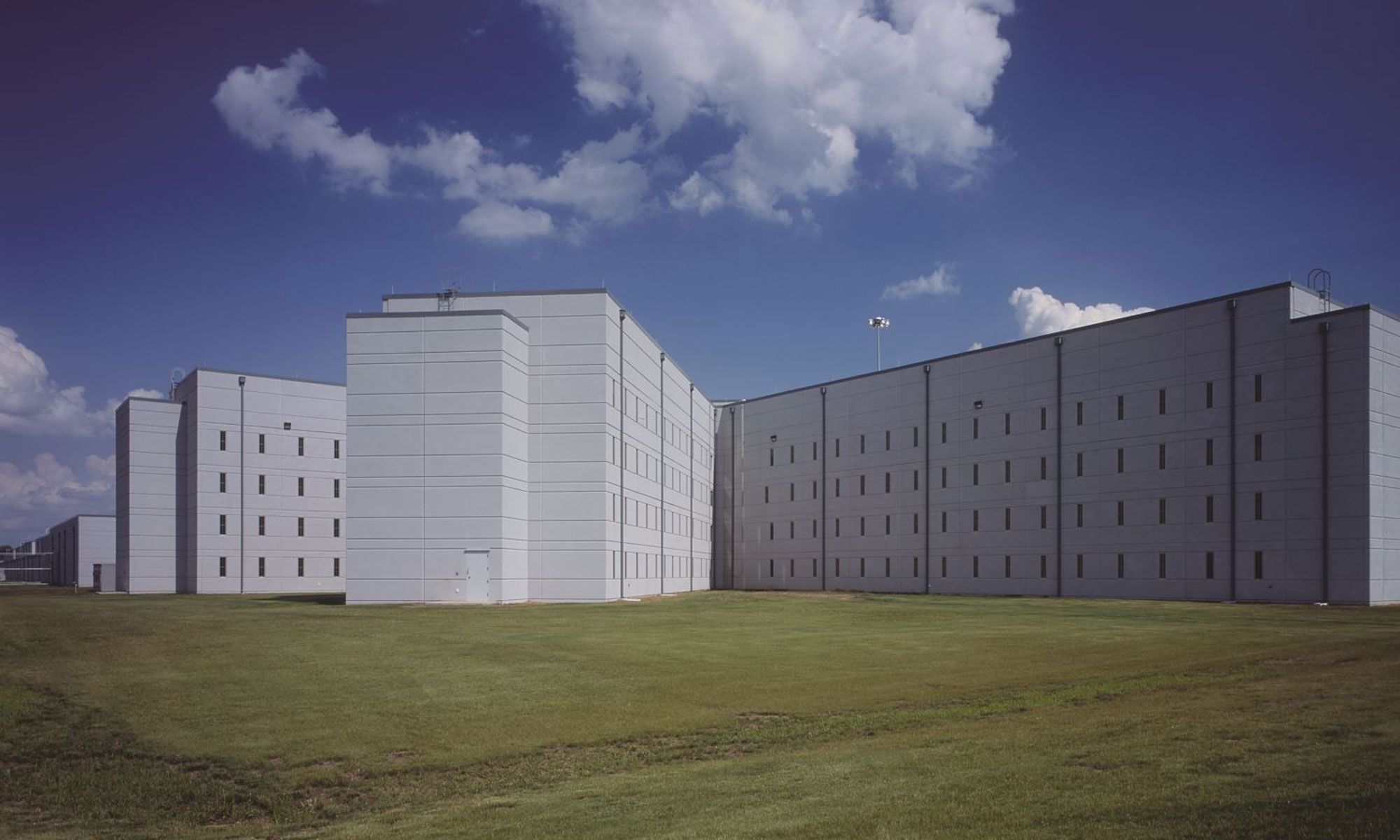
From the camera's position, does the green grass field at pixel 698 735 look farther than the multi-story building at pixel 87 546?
No

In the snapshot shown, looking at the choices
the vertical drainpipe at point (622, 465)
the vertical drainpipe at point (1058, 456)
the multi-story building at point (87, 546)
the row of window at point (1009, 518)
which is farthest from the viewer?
the multi-story building at point (87, 546)

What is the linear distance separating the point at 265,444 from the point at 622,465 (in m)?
35.9

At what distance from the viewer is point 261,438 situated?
265ft

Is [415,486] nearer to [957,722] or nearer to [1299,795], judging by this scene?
[957,722]

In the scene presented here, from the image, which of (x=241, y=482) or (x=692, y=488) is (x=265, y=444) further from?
(x=692, y=488)

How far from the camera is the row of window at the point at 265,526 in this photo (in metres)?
78.1

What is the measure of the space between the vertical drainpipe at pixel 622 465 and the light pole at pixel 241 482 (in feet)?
119

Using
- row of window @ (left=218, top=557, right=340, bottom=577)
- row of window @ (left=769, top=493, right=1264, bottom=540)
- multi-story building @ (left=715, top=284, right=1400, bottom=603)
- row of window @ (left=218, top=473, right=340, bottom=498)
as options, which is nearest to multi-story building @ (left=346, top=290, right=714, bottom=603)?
row of window @ (left=769, top=493, right=1264, bottom=540)

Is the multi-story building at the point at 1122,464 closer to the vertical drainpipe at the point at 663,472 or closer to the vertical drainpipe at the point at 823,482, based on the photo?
the vertical drainpipe at the point at 823,482

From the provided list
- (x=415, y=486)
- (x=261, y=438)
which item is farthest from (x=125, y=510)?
(x=415, y=486)

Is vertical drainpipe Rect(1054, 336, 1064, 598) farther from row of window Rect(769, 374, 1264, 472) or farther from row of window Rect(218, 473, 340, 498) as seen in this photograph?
row of window Rect(218, 473, 340, 498)

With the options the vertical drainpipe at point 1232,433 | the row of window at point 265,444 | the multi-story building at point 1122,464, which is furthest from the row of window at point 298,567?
the vertical drainpipe at point 1232,433

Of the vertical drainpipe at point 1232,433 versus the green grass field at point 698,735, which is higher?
the vertical drainpipe at point 1232,433

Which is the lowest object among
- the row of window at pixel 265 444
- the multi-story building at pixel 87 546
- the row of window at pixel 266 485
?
the multi-story building at pixel 87 546
